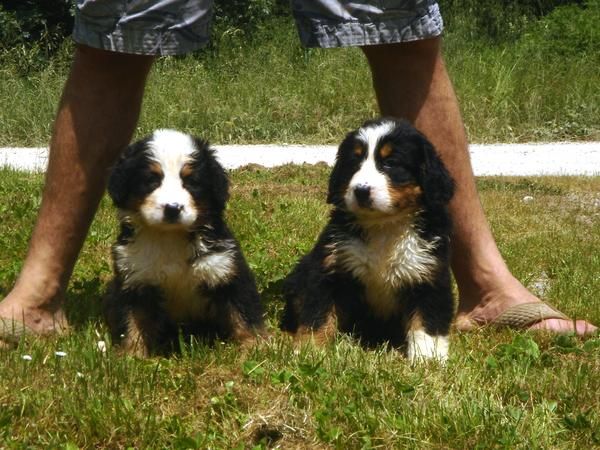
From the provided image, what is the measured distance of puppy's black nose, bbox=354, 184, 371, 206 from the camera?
4.29 metres

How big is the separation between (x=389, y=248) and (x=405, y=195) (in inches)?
10.1

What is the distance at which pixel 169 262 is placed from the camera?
4422mm

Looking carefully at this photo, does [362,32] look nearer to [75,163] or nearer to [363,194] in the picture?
[363,194]

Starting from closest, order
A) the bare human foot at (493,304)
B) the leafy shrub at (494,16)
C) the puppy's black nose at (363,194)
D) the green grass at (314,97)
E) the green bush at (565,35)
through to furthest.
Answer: the puppy's black nose at (363,194) → the bare human foot at (493,304) → the green grass at (314,97) → the green bush at (565,35) → the leafy shrub at (494,16)

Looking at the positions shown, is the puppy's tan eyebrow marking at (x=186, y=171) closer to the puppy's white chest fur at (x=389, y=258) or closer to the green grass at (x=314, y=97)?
the puppy's white chest fur at (x=389, y=258)

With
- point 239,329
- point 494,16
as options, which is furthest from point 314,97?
point 239,329

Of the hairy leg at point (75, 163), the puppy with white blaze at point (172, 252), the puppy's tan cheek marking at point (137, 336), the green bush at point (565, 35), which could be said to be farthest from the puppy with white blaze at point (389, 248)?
the green bush at point (565, 35)

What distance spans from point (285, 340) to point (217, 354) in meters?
0.31

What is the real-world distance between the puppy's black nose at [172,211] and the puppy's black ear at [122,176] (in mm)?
272

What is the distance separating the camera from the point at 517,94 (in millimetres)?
14016

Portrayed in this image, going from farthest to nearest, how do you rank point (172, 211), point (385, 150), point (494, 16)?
point (494, 16)
point (385, 150)
point (172, 211)

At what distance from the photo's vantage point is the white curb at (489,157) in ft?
36.8

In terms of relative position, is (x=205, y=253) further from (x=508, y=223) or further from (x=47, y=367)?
(x=508, y=223)

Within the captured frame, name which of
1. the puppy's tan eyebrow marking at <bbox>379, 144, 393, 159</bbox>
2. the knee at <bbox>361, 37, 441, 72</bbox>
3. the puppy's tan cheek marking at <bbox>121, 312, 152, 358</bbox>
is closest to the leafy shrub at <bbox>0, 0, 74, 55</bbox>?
the knee at <bbox>361, 37, 441, 72</bbox>
